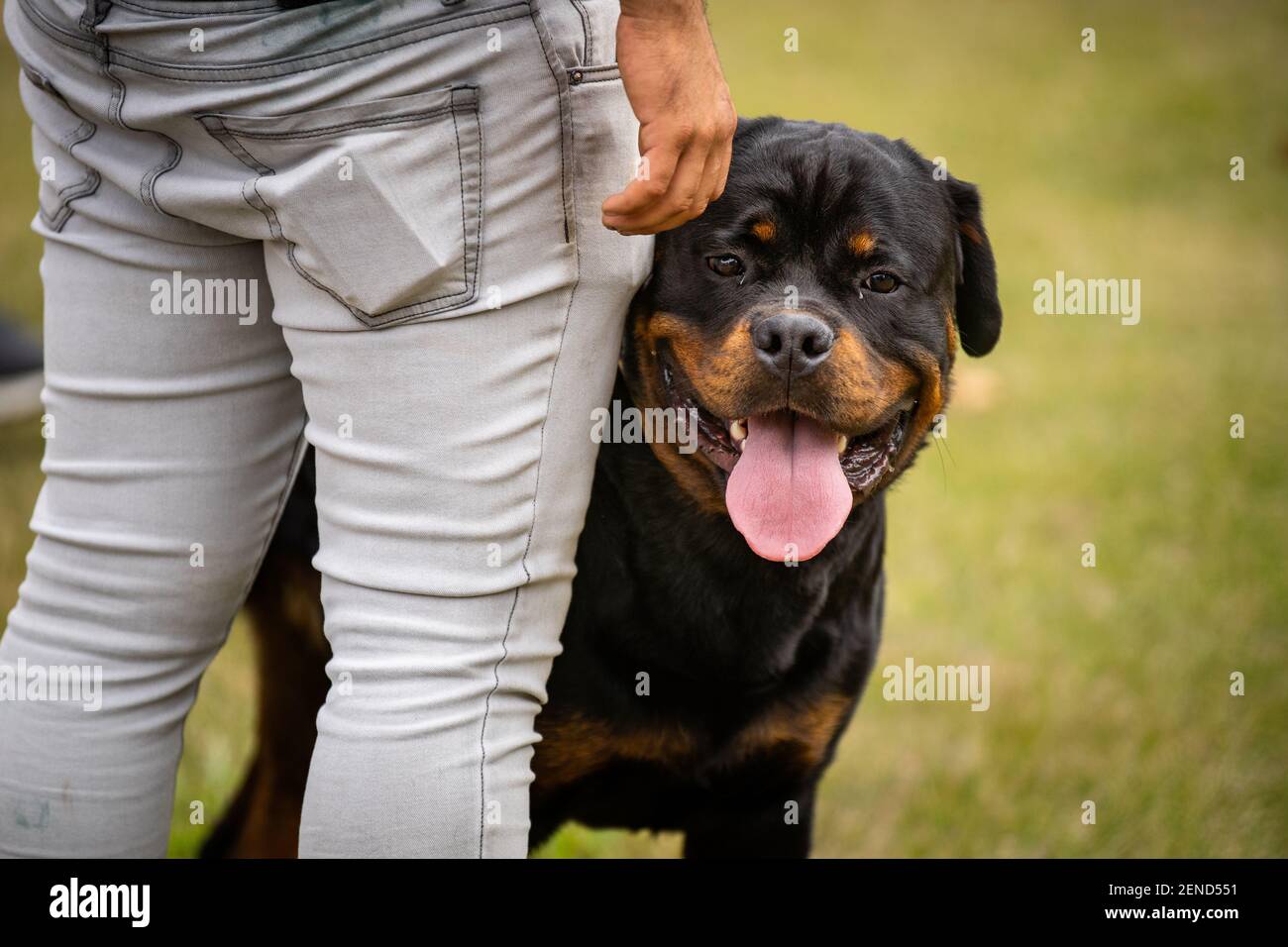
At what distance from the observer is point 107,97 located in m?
1.49

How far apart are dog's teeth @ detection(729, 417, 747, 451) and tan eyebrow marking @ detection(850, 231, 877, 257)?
0.36m

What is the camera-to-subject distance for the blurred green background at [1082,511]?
10.8ft

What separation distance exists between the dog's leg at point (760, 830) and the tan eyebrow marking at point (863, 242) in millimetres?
965

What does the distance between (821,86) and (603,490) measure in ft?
29.4

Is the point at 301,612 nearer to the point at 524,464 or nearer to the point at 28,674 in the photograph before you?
the point at 28,674

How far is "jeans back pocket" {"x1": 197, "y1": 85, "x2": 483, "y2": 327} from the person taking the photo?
141cm

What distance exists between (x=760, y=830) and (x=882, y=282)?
39.7 inches

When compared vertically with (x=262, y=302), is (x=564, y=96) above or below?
above

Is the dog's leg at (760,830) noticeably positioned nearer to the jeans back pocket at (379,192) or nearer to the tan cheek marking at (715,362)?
the tan cheek marking at (715,362)

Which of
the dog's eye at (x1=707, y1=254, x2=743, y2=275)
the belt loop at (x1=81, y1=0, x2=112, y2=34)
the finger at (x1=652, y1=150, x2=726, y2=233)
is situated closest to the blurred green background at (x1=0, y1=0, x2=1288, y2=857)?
the dog's eye at (x1=707, y1=254, x2=743, y2=275)

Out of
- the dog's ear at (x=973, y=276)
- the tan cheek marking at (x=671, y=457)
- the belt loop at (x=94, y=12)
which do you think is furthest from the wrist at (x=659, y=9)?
the dog's ear at (x=973, y=276)

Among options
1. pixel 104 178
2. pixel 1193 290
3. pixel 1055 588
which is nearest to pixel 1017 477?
pixel 1055 588

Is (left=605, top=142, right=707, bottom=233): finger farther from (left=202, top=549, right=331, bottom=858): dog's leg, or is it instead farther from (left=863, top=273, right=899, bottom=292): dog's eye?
(left=202, top=549, right=331, bottom=858): dog's leg

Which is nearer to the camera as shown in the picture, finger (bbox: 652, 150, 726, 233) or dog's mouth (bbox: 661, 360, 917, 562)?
finger (bbox: 652, 150, 726, 233)
